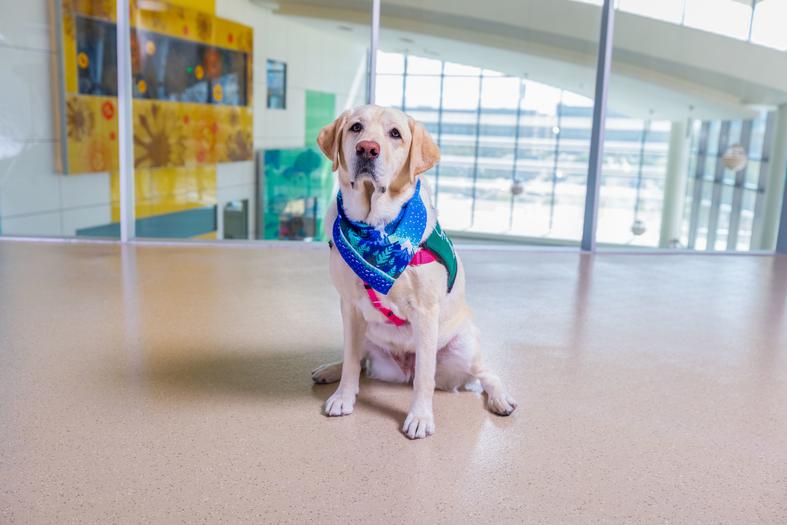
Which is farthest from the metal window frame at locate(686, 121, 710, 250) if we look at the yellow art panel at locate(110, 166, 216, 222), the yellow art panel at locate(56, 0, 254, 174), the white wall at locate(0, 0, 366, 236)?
the yellow art panel at locate(110, 166, 216, 222)

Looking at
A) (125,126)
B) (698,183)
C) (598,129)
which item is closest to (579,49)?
(598,129)

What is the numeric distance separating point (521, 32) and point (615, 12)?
81 cm

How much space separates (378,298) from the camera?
84.4 inches

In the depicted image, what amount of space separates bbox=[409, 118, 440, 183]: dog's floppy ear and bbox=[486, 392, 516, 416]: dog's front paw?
848 mm

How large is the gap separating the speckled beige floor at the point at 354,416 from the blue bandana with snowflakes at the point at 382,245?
53 centimetres

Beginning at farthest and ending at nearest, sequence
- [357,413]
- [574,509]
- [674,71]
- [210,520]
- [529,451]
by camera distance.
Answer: [674,71] → [357,413] → [529,451] → [574,509] → [210,520]

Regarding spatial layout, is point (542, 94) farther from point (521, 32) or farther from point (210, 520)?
point (210, 520)

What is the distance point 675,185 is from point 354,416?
15.3 ft

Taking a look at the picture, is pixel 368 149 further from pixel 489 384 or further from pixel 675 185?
pixel 675 185

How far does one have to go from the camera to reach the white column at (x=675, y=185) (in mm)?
5738

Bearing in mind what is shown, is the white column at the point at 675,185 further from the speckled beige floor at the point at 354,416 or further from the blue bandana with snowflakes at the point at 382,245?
the blue bandana with snowflakes at the point at 382,245

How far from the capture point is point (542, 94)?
5629mm

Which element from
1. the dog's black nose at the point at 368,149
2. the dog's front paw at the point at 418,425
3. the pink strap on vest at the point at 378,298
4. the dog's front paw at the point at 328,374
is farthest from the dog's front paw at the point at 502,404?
the dog's black nose at the point at 368,149

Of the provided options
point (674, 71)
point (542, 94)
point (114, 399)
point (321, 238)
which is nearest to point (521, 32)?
point (542, 94)
